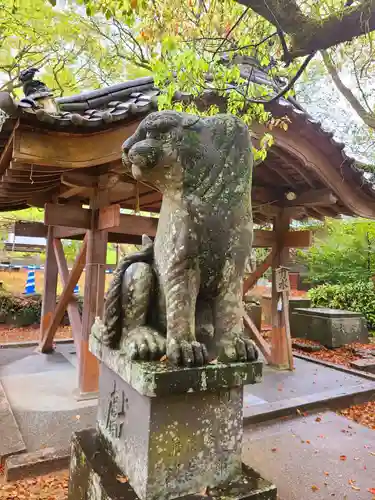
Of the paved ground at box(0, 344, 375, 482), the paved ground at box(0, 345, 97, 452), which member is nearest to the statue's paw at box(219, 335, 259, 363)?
the paved ground at box(0, 344, 375, 482)

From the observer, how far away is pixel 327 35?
2.77 meters

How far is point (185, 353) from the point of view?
5.57 ft

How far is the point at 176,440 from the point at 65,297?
458 cm

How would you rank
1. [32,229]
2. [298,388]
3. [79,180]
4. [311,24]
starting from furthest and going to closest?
[32,229]
[298,388]
[79,180]
[311,24]

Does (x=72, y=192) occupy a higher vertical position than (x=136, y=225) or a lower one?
higher

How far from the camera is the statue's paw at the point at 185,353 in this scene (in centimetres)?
169

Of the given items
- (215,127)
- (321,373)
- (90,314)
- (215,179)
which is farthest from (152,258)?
(321,373)

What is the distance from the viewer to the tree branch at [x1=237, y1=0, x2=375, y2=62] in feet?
8.68

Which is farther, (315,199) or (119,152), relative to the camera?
(315,199)

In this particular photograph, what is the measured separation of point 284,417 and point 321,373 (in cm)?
228

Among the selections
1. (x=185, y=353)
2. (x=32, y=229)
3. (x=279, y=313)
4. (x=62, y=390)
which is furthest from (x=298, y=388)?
(x=32, y=229)

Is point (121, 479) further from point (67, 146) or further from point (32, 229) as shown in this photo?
point (32, 229)

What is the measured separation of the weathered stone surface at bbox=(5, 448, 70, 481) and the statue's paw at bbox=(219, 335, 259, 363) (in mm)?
2395

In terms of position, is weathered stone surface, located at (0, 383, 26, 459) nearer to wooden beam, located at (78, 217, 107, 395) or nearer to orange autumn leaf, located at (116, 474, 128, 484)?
wooden beam, located at (78, 217, 107, 395)
